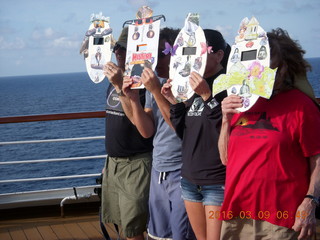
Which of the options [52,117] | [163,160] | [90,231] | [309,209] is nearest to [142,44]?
[163,160]

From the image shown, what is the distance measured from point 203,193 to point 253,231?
308 mm

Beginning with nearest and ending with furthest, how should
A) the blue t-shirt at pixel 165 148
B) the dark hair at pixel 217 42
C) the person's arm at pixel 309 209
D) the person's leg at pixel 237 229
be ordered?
the person's arm at pixel 309 209 < the person's leg at pixel 237 229 < the dark hair at pixel 217 42 < the blue t-shirt at pixel 165 148

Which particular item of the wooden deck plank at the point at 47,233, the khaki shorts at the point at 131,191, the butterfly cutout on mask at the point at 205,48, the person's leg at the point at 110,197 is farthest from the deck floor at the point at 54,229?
the butterfly cutout on mask at the point at 205,48

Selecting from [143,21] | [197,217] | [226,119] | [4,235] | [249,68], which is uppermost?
[143,21]

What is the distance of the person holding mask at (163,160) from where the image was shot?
1993 millimetres

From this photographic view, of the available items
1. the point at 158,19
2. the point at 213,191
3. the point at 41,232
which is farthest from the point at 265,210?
the point at 41,232

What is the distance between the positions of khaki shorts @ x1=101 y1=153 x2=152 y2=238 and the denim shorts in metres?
0.41

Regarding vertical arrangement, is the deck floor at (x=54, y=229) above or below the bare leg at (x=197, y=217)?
below

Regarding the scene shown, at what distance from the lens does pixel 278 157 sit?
143cm

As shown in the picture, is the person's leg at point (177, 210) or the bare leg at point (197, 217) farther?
the person's leg at point (177, 210)

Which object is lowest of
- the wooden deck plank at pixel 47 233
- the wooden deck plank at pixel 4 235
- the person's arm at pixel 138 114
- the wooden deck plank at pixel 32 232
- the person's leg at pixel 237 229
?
the wooden deck plank at pixel 4 235

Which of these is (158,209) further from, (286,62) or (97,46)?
(286,62)

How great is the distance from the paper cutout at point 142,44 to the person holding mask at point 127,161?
17cm

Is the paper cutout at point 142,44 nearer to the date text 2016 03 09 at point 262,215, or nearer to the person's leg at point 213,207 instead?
the person's leg at point 213,207
